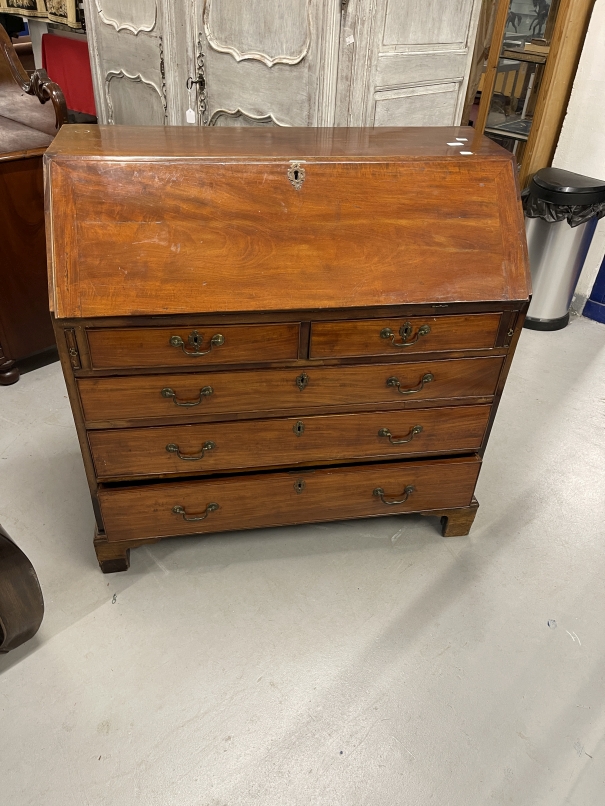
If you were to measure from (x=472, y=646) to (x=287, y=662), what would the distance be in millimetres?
568

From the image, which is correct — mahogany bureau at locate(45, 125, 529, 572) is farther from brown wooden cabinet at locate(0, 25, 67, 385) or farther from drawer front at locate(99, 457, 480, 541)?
brown wooden cabinet at locate(0, 25, 67, 385)

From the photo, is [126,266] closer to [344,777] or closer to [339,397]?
[339,397]

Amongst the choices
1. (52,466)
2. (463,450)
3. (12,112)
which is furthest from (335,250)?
(12,112)

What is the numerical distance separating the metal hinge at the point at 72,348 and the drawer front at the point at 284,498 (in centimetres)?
45

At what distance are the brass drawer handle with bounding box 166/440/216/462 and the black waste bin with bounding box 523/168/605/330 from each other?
7.75 ft

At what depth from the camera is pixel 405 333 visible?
168cm

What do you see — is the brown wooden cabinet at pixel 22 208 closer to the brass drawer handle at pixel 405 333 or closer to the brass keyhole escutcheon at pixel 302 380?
the brass keyhole escutcheon at pixel 302 380

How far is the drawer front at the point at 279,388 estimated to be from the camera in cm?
164

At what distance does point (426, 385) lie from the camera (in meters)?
1.82

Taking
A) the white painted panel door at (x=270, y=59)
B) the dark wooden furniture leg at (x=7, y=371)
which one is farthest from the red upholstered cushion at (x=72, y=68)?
the dark wooden furniture leg at (x=7, y=371)

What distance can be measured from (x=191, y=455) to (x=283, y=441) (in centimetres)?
28

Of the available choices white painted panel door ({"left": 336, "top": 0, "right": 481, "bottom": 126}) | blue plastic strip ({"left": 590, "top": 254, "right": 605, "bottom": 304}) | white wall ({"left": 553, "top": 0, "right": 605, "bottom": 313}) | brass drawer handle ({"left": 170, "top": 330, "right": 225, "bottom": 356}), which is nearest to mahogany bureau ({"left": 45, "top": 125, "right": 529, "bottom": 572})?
brass drawer handle ({"left": 170, "top": 330, "right": 225, "bottom": 356})

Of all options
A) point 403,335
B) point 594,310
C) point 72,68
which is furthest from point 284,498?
point 72,68

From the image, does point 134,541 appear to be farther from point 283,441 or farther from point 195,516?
point 283,441
